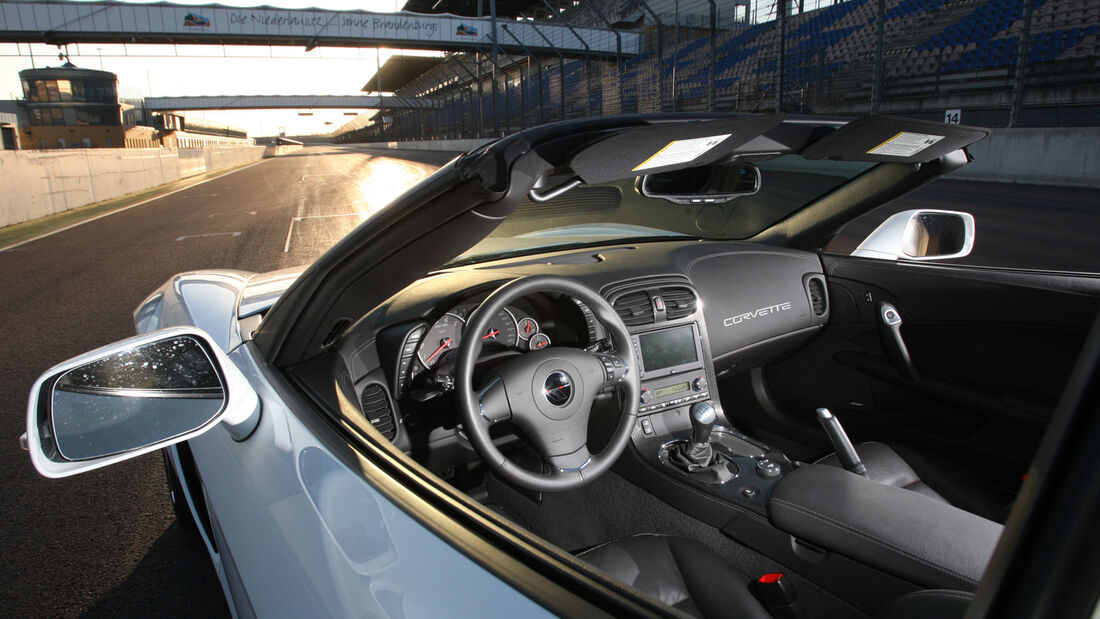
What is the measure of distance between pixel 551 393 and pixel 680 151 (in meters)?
1.09

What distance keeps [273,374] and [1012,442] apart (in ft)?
8.99

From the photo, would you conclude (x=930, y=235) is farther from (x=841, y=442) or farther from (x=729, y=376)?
(x=841, y=442)

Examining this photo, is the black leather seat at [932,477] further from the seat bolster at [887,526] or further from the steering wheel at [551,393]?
the steering wheel at [551,393]

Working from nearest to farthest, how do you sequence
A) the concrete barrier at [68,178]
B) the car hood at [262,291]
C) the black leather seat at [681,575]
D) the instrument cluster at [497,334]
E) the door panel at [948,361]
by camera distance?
the black leather seat at [681,575], the car hood at [262,291], the instrument cluster at [497,334], the door panel at [948,361], the concrete barrier at [68,178]

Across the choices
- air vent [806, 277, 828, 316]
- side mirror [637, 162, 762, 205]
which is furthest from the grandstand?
side mirror [637, 162, 762, 205]

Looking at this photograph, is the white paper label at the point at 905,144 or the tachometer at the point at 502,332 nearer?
the white paper label at the point at 905,144

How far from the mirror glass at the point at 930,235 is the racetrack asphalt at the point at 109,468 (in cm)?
352

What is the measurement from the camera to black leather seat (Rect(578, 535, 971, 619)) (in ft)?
6.17

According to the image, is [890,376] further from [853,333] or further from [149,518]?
[149,518]

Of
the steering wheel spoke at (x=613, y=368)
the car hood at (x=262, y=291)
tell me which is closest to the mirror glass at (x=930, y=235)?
the steering wheel spoke at (x=613, y=368)

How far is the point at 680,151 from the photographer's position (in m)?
1.21

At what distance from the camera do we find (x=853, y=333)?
3.34 m

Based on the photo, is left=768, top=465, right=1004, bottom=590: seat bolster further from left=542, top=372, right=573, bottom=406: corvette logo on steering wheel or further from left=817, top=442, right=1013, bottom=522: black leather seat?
left=542, top=372, right=573, bottom=406: corvette logo on steering wheel

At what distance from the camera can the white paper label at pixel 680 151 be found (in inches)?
46.1
